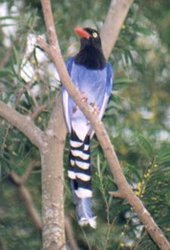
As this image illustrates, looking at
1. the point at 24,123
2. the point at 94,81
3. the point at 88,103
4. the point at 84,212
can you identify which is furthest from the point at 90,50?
the point at 84,212

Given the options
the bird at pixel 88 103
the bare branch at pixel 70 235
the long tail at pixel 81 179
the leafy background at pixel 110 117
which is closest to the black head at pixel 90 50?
the bird at pixel 88 103

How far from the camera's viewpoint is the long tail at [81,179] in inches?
130

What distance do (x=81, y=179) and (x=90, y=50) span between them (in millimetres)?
706

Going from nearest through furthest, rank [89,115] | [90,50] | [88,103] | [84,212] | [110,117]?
[89,115] < [84,212] < [88,103] < [90,50] < [110,117]

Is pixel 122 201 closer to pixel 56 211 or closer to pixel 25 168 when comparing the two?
pixel 56 211

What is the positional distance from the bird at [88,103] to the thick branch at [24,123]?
119mm

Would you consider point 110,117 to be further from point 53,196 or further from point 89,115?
point 89,115

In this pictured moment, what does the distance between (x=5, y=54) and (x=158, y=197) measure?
1352mm

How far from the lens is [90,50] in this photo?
3.89m

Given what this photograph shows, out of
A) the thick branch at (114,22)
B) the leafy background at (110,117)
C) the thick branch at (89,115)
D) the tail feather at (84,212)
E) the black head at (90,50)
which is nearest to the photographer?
the thick branch at (89,115)

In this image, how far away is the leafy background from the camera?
11.5 feet

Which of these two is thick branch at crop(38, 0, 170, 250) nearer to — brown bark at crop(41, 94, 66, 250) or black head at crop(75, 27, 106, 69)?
brown bark at crop(41, 94, 66, 250)

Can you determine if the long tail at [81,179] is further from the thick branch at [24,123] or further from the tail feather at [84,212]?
the thick branch at [24,123]

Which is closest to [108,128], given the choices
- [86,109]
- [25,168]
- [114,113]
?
[114,113]
